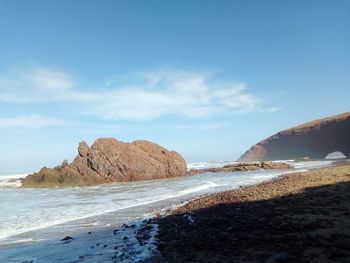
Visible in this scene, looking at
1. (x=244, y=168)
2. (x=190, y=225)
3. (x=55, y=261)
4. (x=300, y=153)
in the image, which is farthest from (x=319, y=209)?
(x=300, y=153)

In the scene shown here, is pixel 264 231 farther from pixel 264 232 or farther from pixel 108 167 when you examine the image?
pixel 108 167

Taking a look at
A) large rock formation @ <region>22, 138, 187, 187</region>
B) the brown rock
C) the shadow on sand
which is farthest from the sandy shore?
the brown rock

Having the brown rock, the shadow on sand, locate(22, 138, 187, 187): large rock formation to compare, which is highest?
the brown rock

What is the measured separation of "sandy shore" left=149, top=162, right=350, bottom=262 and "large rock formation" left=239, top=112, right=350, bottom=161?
277 ft

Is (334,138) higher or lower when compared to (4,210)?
higher

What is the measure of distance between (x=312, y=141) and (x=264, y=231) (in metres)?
102

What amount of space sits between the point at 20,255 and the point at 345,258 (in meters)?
9.04

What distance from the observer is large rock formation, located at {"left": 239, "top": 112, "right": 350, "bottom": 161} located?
93.2 meters

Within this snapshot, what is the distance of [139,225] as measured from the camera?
48.1 ft

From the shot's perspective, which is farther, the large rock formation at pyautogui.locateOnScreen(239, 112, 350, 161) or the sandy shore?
the large rock formation at pyautogui.locateOnScreen(239, 112, 350, 161)

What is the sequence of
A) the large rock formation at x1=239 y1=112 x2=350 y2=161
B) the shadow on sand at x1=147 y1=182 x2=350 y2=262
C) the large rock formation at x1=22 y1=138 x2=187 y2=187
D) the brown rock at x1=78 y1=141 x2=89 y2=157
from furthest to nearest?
1. the large rock formation at x1=239 y1=112 x2=350 y2=161
2. the brown rock at x1=78 y1=141 x2=89 y2=157
3. the large rock formation at x1=22 y1=138 x2=187 y2=187
4. the shadow on sand at x1=147 y1=182 x2=350 y2=262

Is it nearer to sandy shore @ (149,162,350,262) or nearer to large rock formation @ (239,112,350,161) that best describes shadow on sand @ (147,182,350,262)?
sandy shore @ (149,162,350,262)

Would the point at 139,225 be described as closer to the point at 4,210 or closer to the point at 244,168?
the point at 4,210

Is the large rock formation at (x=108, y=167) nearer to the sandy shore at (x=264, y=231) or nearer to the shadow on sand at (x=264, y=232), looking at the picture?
the sandy shore at (x=264, y=231)
